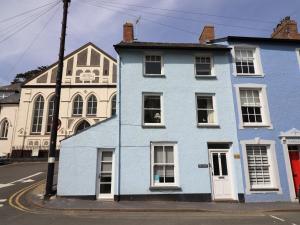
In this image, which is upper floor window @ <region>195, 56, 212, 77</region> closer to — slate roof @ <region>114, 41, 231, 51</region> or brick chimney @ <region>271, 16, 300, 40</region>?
slate roof @ <region>114, 41, 231, 51</region>

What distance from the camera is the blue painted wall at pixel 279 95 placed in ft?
47.1

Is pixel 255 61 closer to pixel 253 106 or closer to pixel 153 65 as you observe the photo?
pixel 253 106

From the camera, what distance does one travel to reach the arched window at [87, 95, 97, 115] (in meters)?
39.0

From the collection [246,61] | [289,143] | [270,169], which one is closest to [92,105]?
[246,61]

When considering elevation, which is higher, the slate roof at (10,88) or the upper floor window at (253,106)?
A: the slate roof at (10,88)

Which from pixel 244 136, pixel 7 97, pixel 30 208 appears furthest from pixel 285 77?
pixel 7 97

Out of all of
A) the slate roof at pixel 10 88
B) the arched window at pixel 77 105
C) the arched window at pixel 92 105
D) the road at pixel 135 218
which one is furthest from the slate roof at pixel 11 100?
the road at pixel 135 218

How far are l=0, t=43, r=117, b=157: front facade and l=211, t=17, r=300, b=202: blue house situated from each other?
2506 cm

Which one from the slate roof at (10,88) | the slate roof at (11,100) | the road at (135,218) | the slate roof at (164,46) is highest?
the slate roof at (10,88)

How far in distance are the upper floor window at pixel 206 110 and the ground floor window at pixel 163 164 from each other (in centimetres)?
234

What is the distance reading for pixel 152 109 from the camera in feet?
50.1

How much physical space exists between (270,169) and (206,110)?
182 inches

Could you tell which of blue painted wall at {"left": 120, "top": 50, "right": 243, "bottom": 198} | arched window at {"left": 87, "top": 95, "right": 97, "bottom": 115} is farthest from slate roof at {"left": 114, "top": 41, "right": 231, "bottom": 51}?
arched window at {"left": 87, "top": 95, "right": 97, "bottom": 115}

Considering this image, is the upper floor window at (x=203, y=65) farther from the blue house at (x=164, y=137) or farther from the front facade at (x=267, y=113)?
the front facade at (x=267, y=113)
